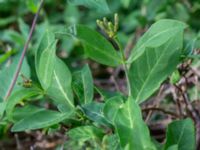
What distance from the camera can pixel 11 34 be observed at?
1.91m

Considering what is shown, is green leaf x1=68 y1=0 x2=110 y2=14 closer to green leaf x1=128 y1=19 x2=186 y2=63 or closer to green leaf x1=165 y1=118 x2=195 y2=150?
green leaf x1=128 y1=19 x2=186 y2=63

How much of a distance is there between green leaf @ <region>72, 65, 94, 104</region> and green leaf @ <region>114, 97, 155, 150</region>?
0.68 ft

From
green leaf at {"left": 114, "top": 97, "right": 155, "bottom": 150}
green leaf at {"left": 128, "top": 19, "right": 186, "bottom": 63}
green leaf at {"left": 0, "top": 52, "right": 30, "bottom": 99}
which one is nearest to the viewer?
green leaf at {"left": 114, "top": 97, "right": 155, "bottom": 150}

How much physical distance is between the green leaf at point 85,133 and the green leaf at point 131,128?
0.39ft

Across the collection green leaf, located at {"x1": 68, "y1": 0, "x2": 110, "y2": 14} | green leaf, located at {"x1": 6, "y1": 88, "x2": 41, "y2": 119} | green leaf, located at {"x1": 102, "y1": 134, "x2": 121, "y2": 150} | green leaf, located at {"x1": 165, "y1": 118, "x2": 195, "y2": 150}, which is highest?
green leaf, located at {"x1": 68, "y1": 0, "x2": 110, "y2": 14}

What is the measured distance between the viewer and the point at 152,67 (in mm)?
1132

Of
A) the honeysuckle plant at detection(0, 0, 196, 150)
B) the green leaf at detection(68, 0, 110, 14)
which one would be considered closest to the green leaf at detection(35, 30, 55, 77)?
the honeysuckle plant at detection(0, 0, 196, 150)

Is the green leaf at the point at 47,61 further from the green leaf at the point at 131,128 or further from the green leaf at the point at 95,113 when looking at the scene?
the green leaf at the point at 131,128

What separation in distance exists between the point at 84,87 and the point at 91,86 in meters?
0.02

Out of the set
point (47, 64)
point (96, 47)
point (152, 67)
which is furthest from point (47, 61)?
point (152, 67)

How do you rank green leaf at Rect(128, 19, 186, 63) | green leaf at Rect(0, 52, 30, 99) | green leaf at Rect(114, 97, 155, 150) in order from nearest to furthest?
green leaf at Rect(114, 97, 155, 150), green leaf at Rect(128, 19, 186, 63), green leaf at Rect(0, 52, 30, 99)

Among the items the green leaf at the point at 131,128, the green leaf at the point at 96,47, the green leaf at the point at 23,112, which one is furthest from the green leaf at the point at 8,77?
the green leaf at the point at 131,128

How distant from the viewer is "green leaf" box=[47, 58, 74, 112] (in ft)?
3.84

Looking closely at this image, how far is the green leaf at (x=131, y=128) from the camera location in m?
0.97
